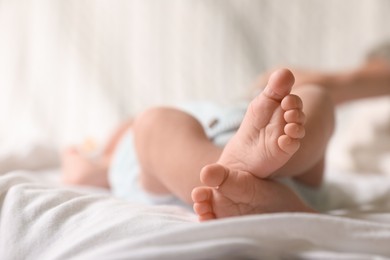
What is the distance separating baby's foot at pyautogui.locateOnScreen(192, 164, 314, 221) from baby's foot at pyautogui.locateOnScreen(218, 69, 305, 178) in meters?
0.02

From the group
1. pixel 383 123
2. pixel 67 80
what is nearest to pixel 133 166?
pixel 383 123

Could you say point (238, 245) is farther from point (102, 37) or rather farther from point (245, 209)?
point (102, 37)

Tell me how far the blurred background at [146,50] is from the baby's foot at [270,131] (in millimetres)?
1106

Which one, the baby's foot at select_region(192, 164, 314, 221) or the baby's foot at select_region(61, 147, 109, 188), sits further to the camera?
the baby's foot at select_region(61, 147, 109, 188)

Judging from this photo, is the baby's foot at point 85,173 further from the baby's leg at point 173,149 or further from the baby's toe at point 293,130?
the baby's toe at point 293,130

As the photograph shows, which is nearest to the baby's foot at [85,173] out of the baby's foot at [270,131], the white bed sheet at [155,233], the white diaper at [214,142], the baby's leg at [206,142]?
the white diaper at [214,142]

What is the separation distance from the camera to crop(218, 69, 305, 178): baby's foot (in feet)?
1.93

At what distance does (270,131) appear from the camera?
608 mm

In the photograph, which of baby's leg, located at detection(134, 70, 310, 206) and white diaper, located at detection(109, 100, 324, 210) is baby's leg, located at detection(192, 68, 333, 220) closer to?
baby's leg, located at detection(134, 70, 310, 206)

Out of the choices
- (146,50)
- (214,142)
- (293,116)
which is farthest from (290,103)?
(146,50)

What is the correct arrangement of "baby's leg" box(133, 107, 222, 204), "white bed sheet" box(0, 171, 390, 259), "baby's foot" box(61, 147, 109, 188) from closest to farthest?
"white bed sheet" box(0, 171, 390, 259) < "baby's leg" box(133, 107, 222, 204) < "baby's foot" box(61, 147, 109, 188)

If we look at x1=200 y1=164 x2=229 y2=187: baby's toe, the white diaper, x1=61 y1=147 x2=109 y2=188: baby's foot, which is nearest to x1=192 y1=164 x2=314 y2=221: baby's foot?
x1=200 y1=164 x2=229 y2=187: baby's toe

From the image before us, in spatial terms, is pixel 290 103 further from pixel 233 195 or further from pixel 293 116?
pixel 233 195

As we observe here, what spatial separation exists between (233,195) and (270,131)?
8cm
